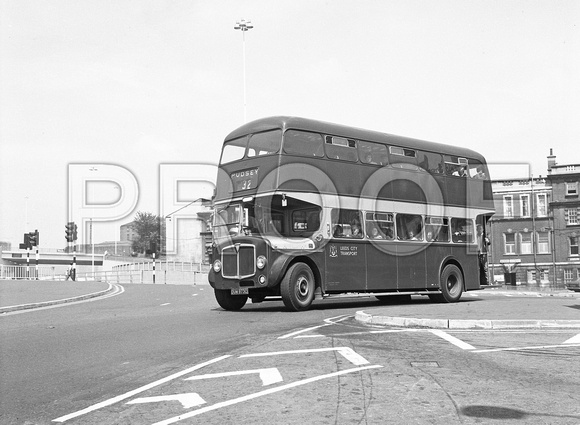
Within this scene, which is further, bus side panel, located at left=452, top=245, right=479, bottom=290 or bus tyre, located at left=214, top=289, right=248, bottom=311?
bus side panel, located at left=452, top=245, right=479, bottom=290

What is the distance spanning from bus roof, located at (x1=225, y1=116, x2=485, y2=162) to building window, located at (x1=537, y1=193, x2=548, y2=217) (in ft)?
187

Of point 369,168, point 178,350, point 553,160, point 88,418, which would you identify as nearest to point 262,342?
point 178,350

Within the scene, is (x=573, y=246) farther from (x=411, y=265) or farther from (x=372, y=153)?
(x=372, y=153)

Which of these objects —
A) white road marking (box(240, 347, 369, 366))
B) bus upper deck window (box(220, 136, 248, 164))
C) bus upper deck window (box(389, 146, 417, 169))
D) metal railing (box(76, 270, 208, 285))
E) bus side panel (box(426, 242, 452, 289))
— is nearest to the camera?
white road marking (box(240, 347, 369, 366))

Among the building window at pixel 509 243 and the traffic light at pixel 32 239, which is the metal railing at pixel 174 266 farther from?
the building window at pixel 509 243

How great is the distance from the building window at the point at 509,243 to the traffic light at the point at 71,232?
48.3 metres

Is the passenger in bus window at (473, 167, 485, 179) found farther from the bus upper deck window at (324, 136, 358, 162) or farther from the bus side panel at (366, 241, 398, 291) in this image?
the bus upper deck window at (324, 136, 358, 162)

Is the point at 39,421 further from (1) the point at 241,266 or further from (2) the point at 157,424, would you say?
(1) the point at 241,266

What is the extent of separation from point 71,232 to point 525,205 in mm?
51121

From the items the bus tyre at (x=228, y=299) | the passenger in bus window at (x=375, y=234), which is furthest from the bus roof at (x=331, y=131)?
the bus tyre at (x=228, y=299)

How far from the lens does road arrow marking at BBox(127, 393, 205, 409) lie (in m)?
5.95

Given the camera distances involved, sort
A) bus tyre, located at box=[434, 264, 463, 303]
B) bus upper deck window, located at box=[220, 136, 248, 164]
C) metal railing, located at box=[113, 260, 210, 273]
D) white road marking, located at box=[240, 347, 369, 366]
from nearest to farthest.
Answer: white road marking, located at box=[240, 347, 369, 366] < bus upper deck window, located at box=[220, 136, 248, 164] < bus tyre, located at box=[434, 264, 463, 303] < metal railing, located at box=[113, 260, 210, 273]

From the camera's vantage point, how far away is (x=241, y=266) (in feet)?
54.6

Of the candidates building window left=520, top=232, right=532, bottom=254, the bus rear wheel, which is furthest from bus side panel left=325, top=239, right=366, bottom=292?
building window left=520, top=232, right=532, bottom=254
